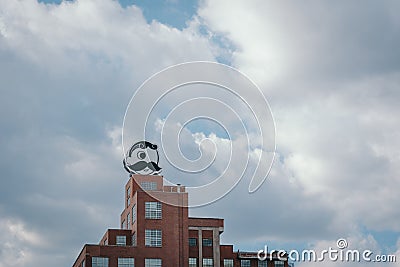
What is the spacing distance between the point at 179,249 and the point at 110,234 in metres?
13.2

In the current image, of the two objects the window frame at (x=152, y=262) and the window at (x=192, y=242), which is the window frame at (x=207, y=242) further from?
the window frame at (x=152, y=262)

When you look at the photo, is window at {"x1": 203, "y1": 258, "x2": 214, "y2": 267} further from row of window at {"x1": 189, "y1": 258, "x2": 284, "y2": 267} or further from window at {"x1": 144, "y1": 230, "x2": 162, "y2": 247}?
window at {"x1": 144, "y1": 230, "x2": 162, "y2": 247}

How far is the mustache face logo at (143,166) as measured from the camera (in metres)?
144

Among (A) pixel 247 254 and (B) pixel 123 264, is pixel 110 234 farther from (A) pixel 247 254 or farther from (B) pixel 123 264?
(A) pixel 247 254

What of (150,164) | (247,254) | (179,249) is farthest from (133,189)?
(247,254)

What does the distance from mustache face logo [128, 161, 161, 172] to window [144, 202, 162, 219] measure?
8.70 m

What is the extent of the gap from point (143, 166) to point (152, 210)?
10510 mm

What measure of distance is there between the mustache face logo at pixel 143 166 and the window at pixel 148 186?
3.02 metres

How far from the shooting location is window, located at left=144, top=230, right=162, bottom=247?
135625 mm

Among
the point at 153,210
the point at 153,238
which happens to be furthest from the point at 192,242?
the point at 153,210

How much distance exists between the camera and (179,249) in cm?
13700

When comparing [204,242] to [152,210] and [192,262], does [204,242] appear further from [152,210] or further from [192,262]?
[152,210]

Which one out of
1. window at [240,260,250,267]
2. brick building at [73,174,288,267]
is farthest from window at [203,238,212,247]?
window at [240,260,250,267]

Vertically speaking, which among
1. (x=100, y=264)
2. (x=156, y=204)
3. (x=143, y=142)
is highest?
(x=143, y=142)
